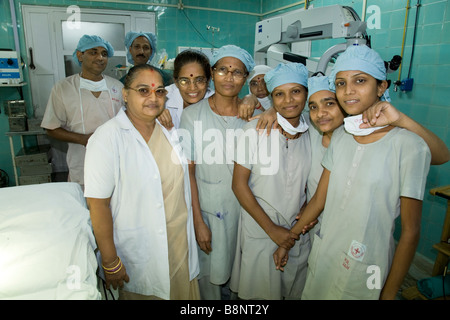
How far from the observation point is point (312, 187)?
156 cm

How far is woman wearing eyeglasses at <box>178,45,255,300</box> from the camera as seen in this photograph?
5.48 ft

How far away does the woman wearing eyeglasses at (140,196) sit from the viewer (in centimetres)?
133

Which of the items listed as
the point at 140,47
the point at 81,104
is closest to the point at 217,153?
the point at 81,104

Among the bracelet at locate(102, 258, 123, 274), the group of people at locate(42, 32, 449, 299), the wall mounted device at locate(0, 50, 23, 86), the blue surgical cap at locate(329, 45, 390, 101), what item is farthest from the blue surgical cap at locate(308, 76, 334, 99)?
the wall mounted device at locate(0, 50, 23, 86)

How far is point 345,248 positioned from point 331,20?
1.38 m

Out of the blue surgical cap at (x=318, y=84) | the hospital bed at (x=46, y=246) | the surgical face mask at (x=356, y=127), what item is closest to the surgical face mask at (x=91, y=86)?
the hospital bed at (x=46, y=246)

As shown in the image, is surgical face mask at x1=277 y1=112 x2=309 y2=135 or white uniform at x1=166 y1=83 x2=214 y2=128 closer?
surgical face mask at x1=277 y1=112 x2=309 y2=135

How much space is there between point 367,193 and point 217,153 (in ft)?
2.54

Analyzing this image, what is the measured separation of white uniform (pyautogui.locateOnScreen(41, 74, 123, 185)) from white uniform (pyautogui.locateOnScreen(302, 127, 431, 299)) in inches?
72.5

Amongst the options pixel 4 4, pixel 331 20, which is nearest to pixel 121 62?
pixel 4 4

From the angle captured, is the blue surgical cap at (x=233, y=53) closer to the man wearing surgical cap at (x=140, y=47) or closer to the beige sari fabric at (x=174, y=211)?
the beige sari fabric at (x=174, y=211)

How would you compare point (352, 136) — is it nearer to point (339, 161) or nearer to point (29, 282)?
point (339, 161)

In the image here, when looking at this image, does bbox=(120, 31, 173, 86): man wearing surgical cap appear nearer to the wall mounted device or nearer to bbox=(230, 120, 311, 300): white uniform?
bbox=(230, 120, 311, 300): white uniform

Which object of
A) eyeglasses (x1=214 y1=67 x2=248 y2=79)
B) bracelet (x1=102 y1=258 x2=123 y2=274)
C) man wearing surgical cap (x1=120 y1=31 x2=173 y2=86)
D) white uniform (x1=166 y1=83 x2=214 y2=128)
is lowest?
bracelet (x1=102 y1=258 x2=123 y2=274)
